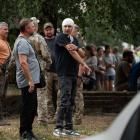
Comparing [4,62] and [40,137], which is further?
[4,62]

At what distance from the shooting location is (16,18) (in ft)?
46.8

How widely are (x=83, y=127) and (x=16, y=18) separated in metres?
4.67

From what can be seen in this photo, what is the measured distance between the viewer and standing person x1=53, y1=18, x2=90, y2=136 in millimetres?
9195

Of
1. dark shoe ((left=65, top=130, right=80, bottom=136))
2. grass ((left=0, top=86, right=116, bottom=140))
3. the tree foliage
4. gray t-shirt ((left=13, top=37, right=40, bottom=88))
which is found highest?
the tree foliage

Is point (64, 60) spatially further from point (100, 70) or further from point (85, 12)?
point (100, 70)

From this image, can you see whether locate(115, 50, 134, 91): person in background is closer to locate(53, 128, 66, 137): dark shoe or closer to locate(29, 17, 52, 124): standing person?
locate(29, 17, 52, 124): standing person

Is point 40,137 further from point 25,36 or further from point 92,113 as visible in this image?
point 92,113

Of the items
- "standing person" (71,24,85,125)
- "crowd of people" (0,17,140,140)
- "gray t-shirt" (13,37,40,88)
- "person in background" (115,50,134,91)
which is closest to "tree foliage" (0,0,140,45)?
"person in background" (115,50,134,91)

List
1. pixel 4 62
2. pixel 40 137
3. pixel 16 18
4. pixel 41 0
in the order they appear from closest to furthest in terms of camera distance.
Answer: pixel 40 137 < pixel 4 62 < pixel 41 0 < pixel 16 18

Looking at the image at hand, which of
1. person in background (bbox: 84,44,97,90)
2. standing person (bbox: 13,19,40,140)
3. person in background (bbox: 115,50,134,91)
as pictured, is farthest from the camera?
person in background (bbox: 84,44,97,90)

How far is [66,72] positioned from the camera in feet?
30.2

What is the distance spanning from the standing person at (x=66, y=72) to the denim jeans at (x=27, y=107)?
72 centimetres

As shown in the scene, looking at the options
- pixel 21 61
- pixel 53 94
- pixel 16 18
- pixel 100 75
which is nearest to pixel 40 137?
pixel 21 61

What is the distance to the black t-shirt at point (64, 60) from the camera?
363 inches
